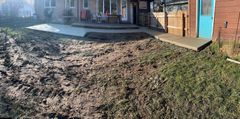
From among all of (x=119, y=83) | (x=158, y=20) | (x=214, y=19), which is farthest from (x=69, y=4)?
(x=119, y=83)

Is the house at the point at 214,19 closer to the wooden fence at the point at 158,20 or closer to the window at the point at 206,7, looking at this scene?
the window at the point at 206,7

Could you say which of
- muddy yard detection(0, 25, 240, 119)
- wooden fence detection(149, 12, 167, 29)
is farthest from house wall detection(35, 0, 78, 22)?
muddy yard detection(0, 25, 240, 119)

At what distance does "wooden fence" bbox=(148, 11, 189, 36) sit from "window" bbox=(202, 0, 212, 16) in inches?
67.9

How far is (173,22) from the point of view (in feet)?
54.3

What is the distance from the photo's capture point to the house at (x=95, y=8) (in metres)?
26.1

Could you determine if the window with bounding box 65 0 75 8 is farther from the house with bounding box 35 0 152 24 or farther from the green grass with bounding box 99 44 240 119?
the green grass with bounding box 99 44 240 119

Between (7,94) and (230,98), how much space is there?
587 centimetres

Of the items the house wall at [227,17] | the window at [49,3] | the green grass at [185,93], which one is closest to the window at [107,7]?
the window at [49,3]

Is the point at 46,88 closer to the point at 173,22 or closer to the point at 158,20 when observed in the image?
the point at 173,22

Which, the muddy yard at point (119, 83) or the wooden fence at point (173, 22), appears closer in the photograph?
the muddy yard at point (119, 83)

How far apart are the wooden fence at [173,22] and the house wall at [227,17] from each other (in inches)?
122

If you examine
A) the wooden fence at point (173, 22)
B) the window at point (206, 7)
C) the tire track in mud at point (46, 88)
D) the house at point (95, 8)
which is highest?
the house at point (95, 8)

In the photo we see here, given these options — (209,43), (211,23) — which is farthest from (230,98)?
(211,23)

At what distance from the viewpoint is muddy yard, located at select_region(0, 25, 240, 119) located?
25.4ft
